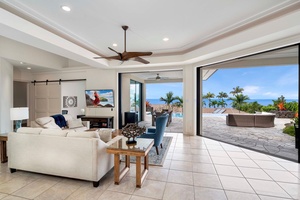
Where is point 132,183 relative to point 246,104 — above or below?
below

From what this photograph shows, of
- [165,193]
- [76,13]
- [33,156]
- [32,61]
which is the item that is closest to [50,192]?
[33,156]

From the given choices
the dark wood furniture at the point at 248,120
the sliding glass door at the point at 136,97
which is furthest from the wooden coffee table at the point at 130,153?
the sliding glass door at the point at 136,97

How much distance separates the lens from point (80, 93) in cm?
808

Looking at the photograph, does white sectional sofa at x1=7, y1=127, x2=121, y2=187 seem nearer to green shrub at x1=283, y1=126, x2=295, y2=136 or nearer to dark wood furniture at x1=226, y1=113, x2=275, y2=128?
green shrub at x1=283, y1=126, x2=295, y2=136

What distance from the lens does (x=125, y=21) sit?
10.9ft

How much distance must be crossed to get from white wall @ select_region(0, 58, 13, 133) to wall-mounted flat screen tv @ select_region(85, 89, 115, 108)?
264 cm

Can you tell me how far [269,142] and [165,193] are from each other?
4198 mm

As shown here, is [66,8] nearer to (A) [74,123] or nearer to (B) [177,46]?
(B) [177,46]

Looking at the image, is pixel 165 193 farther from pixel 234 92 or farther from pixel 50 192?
pixel 234 92

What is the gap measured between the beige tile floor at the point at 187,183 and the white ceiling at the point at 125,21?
2.82m

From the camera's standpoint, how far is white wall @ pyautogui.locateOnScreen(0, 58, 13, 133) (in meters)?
5.24

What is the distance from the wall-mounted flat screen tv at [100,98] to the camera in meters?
6.53

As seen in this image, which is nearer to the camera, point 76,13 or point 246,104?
point 76,13

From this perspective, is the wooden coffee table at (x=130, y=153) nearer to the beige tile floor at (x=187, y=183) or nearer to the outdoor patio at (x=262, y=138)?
the beige tile floor at (x=187, y=183)
